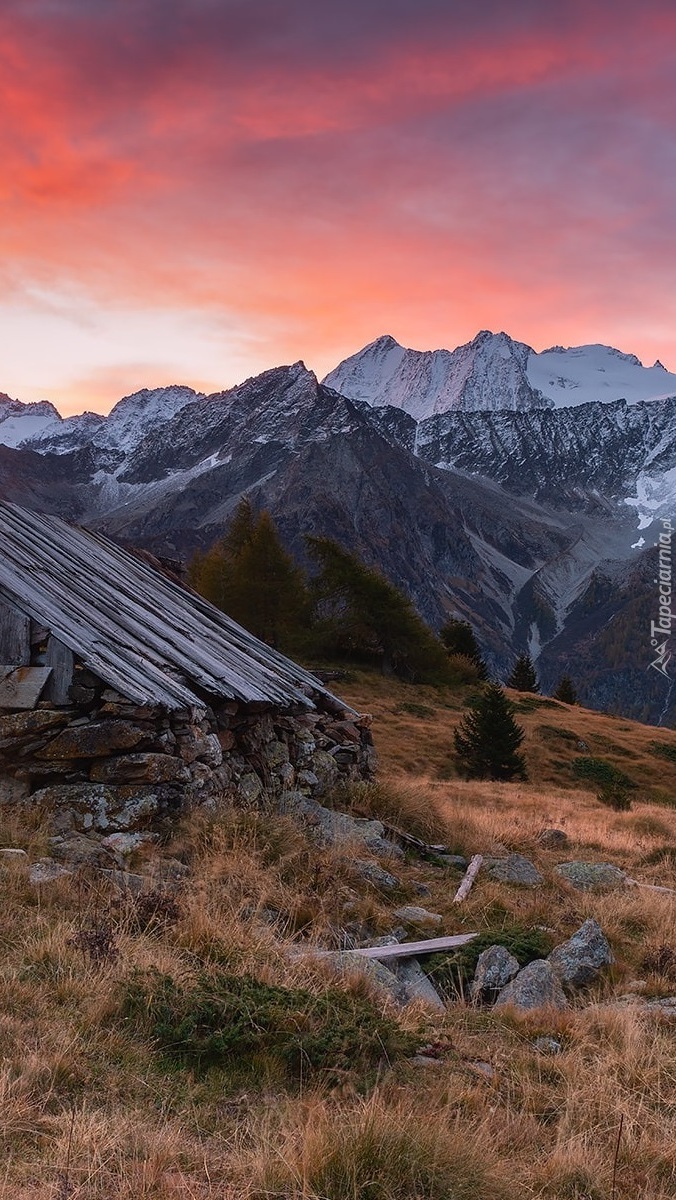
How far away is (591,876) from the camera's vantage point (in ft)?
34.6

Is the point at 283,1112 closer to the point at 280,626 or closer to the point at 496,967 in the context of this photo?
the point at 496,967

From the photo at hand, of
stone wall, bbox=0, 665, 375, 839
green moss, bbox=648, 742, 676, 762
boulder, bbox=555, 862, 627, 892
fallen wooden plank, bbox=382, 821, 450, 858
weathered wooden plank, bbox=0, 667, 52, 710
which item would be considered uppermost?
weathered wooden plank, bbox=0, 667, 52, 710

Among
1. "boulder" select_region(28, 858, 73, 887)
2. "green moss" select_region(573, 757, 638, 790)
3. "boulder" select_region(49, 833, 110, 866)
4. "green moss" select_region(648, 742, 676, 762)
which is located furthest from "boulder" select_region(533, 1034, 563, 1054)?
"green moss" select_region(648, 742, 676, 762)

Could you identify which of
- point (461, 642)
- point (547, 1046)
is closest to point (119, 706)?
point (547, 1046)

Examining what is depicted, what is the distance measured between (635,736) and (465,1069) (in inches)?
1787

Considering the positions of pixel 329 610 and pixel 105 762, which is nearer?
pixel 105 762

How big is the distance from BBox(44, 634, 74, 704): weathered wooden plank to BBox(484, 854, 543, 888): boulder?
5434 millimetres

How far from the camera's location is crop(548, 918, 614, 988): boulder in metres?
6.71

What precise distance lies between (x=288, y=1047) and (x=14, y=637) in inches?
253

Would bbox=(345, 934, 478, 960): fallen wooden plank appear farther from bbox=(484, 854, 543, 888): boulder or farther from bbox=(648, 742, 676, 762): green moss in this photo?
bbox=(648, 742, 676, 762): green moss

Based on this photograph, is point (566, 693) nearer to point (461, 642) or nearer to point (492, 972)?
point (461, 642)

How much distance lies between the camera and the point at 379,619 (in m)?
53.2

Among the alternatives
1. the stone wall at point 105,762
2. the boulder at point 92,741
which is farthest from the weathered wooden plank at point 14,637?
the boulder at point 92,741

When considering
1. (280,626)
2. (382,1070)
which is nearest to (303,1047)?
(382,1070)
